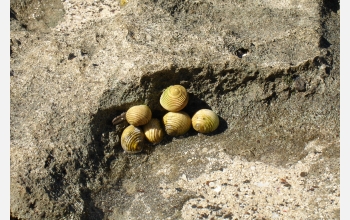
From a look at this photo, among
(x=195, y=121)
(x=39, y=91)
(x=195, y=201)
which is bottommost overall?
(x=195, y=201)

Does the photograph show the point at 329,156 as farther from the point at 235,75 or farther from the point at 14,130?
the point at 14,130

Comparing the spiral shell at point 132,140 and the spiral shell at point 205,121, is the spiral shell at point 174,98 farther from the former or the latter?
the spiral shell at point 132,140

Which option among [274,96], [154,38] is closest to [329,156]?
[274,96]

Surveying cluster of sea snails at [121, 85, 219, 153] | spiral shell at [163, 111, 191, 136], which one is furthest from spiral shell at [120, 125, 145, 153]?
spiral shell at [163, 111, 191, 136]

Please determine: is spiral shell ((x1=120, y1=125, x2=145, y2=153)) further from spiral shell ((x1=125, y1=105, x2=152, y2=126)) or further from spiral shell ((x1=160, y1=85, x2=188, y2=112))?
spiral shell ((x1=160, y1=85, x2=188, y2=112))

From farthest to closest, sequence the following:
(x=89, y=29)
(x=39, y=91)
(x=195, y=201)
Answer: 1. (x=89, y=29)
2. (x=39, y=91)
3. (x=195, y=201)

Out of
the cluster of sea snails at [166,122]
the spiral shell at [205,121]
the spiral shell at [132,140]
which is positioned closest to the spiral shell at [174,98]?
the cluster of sea snails at [166,122]

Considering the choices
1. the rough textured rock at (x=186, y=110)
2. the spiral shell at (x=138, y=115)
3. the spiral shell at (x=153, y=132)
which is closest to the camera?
the rough textured rock at (x=186, y=110)

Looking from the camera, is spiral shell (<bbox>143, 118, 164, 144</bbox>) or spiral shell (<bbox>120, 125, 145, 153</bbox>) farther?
spiral shell (<bbox>143, 118, 164, 144</bbox>)
